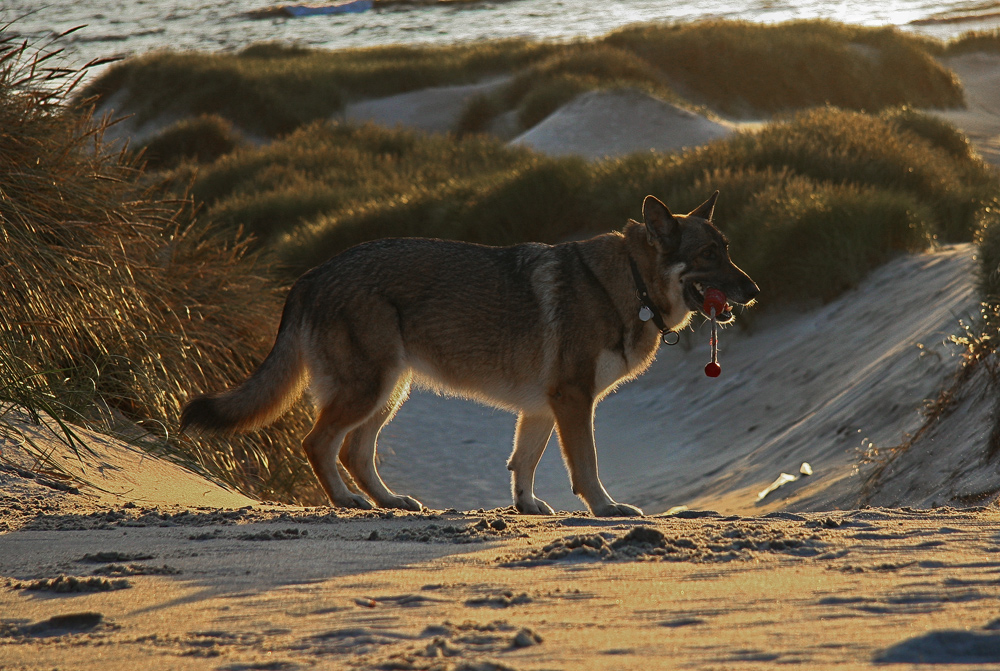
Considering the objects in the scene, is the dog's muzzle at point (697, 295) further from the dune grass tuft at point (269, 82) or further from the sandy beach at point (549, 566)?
the dune grass tuft at point (269, 82)

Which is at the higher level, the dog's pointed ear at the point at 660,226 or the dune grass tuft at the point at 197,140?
the dog's pointed ear at the point at 660,226

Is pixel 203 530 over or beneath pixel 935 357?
over

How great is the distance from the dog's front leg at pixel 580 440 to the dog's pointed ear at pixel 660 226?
0.93 metres

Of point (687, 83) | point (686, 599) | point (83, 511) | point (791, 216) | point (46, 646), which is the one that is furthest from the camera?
point (687, 83)

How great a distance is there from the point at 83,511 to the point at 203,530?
69 cm

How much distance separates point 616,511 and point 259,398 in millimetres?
1988

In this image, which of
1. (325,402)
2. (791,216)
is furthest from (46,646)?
(791,216)

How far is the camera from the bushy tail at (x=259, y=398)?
515 centimetres

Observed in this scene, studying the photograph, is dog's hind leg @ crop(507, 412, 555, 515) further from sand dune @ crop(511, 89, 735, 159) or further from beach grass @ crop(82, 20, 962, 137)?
beach grass @ crop(82, 20, 962, 137)

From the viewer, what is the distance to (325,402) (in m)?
5.53

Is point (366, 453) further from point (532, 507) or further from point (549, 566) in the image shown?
point (549, 566)

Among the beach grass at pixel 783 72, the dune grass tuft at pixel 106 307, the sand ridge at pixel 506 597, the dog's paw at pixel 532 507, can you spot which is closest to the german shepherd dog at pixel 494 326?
the dog's paw at pixel 532 507

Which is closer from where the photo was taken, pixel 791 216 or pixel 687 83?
pixel 791 216

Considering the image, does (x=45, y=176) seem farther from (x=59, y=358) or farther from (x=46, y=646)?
(x=46, y=646)
